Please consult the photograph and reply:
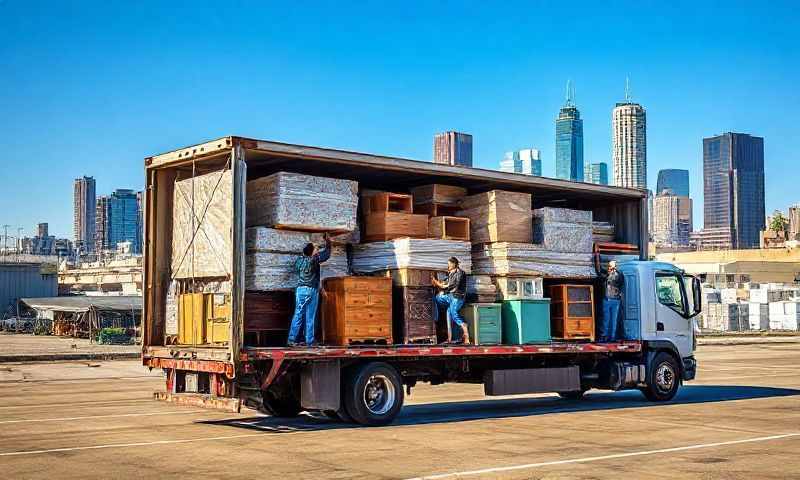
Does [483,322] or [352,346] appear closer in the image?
[352,346]

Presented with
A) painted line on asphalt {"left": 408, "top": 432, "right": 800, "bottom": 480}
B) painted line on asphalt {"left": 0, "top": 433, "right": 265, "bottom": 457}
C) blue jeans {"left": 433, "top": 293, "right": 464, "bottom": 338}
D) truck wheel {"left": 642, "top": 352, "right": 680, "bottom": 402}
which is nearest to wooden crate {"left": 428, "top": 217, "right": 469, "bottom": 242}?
blue jeans {"left": 433, "top": 293, "right": 464, "bottom": 338}

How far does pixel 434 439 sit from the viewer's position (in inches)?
496

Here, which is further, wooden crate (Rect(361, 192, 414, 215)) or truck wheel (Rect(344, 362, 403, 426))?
wooden crate (Rect(361, 192, 414, 215))

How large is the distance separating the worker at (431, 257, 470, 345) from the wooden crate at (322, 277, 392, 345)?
1105mm

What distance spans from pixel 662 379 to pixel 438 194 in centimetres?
605

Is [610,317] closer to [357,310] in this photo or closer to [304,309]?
[357,310]

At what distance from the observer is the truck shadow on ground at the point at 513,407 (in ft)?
48.0

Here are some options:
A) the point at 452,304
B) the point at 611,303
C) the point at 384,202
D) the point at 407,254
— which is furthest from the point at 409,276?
the point at 611,303

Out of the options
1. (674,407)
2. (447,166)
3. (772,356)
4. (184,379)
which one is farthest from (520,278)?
(772,356)

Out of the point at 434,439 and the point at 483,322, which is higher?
the point at 483,322

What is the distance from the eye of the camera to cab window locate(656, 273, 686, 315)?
1900cm

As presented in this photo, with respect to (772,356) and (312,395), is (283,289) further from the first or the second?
(772,356)

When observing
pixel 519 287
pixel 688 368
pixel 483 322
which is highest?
pixel 519 287

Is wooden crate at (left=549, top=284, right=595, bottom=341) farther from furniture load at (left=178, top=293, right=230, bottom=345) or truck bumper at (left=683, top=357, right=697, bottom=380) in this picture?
furniture load at (left=178, top=293, right=230, bottom=345)
